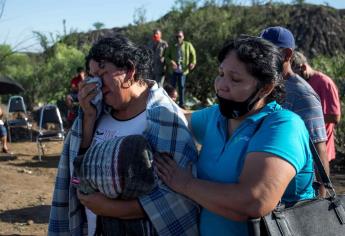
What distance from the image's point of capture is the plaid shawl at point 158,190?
7.26 feet

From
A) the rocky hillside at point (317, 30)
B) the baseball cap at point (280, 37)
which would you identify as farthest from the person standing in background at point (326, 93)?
the rocky hillside at point (317, 30)

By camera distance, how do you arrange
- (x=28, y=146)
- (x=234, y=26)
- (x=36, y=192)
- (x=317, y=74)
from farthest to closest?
(x=234, y=26)
(x=28, y=146)
(x=36, y=192)
(x=317, y=74)

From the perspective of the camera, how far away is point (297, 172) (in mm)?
1959

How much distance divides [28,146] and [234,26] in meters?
6.89

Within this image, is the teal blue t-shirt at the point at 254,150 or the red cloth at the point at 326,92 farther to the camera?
the red cloth at the point at 326,92

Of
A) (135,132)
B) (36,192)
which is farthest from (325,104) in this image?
(36,192)

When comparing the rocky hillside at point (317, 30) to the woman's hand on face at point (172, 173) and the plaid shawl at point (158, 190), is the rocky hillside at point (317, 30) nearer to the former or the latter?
the plaid shawl at point (158, 190)

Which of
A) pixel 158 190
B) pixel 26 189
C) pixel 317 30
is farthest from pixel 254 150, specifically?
pixel 317 30

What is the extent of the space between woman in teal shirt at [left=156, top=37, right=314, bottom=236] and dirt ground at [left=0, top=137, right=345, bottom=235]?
4.24 metres

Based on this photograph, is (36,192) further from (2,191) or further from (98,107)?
(98,107)

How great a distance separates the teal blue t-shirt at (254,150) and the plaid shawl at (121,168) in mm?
226

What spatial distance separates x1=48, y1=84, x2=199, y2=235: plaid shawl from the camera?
7.26 feet

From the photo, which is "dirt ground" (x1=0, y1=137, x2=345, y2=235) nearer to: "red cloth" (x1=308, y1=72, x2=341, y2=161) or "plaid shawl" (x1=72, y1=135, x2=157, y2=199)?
"red cloth" (x1=308, y1=72, x2=341, y2=161)

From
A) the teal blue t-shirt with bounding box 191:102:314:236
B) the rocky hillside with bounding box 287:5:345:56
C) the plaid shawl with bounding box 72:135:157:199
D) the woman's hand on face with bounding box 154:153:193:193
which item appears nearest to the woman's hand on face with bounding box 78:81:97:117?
the plaid shawl with bounding box 72:135:157:199
